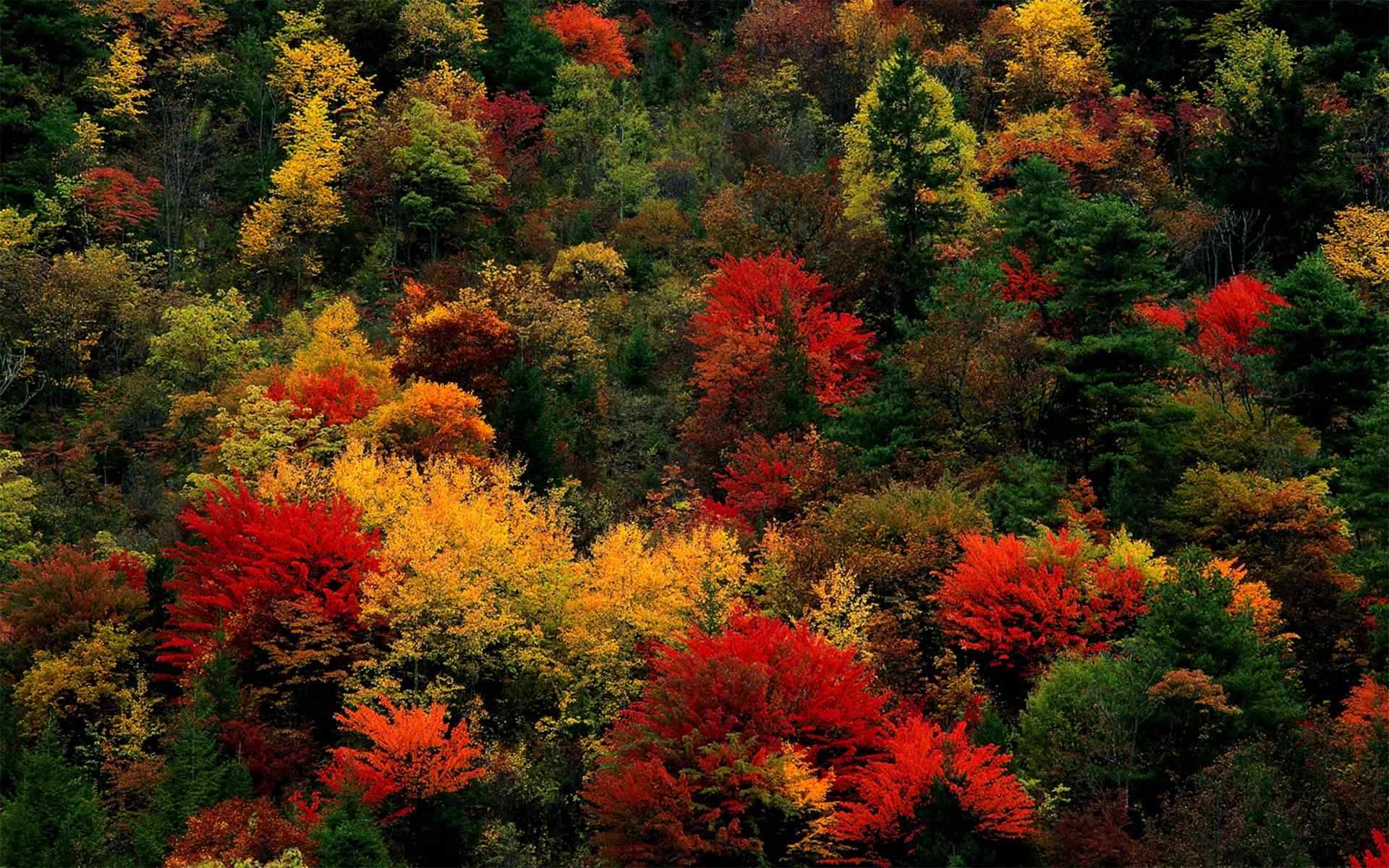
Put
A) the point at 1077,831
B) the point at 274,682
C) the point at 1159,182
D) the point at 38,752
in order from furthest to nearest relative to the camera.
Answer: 1. the point at 1159,182
2. the point at 274,682
3. the point at 38,752
4. the point at 1077,831

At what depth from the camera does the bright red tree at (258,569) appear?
43.6m

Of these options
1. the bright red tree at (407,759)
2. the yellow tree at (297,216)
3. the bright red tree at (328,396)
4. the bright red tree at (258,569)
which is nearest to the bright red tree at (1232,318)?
the bright red tree at (407,759)

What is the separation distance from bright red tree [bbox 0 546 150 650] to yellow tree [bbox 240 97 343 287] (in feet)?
70.1

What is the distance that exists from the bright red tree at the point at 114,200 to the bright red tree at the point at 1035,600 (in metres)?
37.9

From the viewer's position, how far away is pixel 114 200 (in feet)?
209

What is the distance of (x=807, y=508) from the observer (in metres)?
46.3

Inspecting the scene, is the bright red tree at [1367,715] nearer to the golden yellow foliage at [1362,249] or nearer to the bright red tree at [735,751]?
the bright red tree at [735,751]

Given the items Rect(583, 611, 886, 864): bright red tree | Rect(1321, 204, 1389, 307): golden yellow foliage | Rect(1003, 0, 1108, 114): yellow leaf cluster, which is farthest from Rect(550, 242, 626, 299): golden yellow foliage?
Rect(583, 611, 886, 864): bright red tree

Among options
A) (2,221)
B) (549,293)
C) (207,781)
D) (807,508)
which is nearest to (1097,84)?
(549,293)

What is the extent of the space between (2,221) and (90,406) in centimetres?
852

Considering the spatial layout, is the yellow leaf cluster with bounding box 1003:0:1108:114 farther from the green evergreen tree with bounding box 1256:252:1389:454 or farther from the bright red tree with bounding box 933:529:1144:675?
the bright red tree with bounding box 933:529:1144:675

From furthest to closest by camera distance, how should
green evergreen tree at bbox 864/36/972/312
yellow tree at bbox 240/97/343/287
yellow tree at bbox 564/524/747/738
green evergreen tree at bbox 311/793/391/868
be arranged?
yellow tree at bbox 240/97/343/287 → green evergreen tree at bbox 864/36/972/312 → yellow tree at bbox 564/524/747/738 → green evergreen tree at bbox 311/793/391/868

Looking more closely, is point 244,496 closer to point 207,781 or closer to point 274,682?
point 274,682

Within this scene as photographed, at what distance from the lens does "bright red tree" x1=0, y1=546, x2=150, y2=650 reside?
4494 centimetres
